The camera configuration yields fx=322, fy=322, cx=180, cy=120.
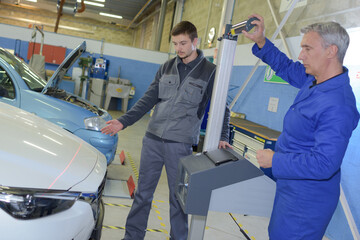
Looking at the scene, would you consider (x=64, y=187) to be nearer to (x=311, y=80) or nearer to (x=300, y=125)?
(x=300, y=125)

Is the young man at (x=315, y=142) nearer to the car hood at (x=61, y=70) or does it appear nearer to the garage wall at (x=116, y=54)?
the car hood at (x=61, y=70)

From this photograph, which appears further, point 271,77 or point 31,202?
point 271,77

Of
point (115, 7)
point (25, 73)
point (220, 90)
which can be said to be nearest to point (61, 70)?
point (25, 73)

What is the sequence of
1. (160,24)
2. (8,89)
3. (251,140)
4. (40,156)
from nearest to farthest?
(40,156), (8,89), (251,140), (160,24)

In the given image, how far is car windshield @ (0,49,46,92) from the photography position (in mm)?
3916

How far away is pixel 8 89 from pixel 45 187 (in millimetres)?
2758

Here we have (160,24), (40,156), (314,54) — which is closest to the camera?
(314,54)

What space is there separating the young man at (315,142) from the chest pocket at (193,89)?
0.81 metres

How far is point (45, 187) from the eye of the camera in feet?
4.81

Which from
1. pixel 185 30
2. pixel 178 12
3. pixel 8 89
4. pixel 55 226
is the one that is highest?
pixel 178 12

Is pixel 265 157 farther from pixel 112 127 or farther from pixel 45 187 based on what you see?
pixel 112 127

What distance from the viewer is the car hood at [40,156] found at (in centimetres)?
144

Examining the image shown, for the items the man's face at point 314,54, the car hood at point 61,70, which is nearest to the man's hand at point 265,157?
the man's face at point 314,54

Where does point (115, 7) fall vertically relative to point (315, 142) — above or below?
above
